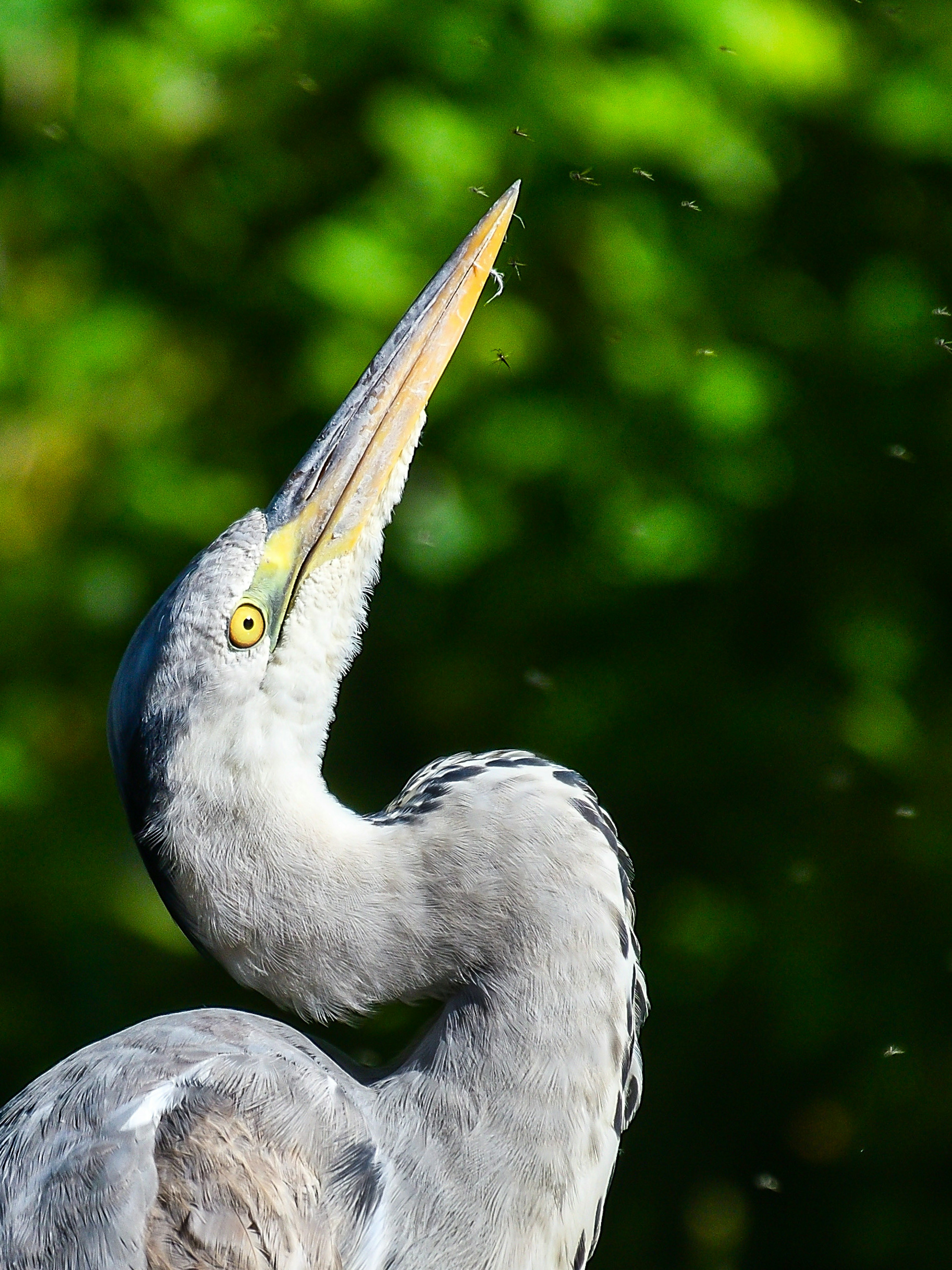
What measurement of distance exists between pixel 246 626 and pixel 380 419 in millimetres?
308

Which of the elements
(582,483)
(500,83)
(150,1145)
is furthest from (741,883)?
(500,83)

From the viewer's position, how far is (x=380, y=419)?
4.66 feet

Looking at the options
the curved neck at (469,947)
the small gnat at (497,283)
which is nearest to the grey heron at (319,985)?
the curved neck at (469,947)

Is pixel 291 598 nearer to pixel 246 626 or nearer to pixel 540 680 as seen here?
pixel 246 626

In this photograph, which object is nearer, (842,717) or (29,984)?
(842,717)

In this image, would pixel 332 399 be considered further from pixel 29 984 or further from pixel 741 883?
pixel 29 984

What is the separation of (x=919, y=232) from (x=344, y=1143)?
1.50 meters

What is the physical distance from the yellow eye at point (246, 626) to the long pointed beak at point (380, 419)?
80 millimetres

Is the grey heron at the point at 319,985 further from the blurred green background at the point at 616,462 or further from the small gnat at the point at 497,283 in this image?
the blurred green background at the point at 616,462

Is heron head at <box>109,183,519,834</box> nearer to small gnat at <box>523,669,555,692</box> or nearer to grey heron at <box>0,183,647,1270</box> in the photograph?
grey heron at <box>0,183,647,1270</box>

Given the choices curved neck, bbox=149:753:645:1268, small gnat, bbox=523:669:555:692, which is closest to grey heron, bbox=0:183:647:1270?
curved neck, bbox=149:753:645:1268

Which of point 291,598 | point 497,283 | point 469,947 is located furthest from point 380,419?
point 469,947

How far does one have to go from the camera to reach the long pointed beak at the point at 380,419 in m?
1.39

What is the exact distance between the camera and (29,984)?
2.37 meters
